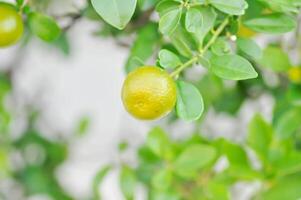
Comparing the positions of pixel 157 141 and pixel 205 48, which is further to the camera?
pixel 157 141

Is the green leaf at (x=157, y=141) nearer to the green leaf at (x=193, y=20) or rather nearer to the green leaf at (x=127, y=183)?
the green leaf at (x=127, y=183)

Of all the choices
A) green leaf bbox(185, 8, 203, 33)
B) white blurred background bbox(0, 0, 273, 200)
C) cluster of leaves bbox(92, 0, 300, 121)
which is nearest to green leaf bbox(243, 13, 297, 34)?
cluster of leaves bbox(92, 0, 300, 121)

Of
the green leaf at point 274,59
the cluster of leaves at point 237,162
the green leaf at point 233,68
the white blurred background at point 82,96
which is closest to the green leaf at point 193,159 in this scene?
the cluster of leaves at point 237,162

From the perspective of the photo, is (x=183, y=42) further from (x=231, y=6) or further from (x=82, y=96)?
(x=82, y=96)

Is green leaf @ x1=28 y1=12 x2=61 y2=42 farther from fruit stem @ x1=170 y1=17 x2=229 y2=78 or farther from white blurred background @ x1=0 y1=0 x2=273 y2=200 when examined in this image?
white blurred background @ x1=0 y1=0 x2=273 y2=200

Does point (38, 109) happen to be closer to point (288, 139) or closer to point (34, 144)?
point (34, 144)

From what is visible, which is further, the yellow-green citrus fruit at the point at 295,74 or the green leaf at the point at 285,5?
the yellow-green citrus fruit at the point at 295,74

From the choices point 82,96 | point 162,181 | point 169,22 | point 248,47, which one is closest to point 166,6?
point 169,22
